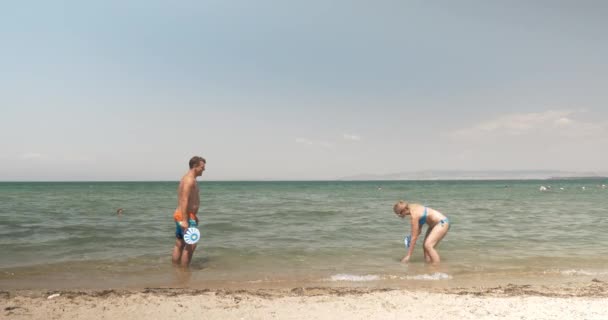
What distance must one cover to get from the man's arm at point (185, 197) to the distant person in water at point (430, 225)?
3.88 meters

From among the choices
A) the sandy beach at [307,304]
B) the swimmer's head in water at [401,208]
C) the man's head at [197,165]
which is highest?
the man's head at [197,165]

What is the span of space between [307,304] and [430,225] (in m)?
4.48

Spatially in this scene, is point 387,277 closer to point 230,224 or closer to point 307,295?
point 307,295

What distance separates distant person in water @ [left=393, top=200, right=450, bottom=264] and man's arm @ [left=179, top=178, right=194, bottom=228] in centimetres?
388

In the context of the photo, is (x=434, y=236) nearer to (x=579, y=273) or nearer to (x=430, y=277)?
(x=430, y=277)

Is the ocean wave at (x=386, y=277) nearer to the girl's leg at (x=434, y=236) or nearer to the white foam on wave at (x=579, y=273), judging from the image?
the girl's leg at (x=434, y=236)

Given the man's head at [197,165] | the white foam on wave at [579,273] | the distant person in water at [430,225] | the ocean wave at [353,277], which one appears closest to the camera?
the ocean wave at [353,277]

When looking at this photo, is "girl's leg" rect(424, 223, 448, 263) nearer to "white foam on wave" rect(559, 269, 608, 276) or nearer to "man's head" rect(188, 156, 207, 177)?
"white foam on wave" rect(559, 269, 608, 276)

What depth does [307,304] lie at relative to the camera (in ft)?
17.5

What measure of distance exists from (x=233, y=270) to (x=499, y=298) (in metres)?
4.58

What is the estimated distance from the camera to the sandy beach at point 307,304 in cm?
488

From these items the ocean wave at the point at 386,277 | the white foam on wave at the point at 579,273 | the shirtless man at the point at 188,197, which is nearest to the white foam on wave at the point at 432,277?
the ocean wave at the point at 386,277

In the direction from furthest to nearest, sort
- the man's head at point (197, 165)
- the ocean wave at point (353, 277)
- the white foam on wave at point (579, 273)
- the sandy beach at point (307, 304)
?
the white foam on wave at point (579, 273), the man's head at point (197, 165), the ocean wave at point (353, 277), the sandy beach at point (307, 304)

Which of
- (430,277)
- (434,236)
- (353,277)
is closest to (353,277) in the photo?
(353,277)
